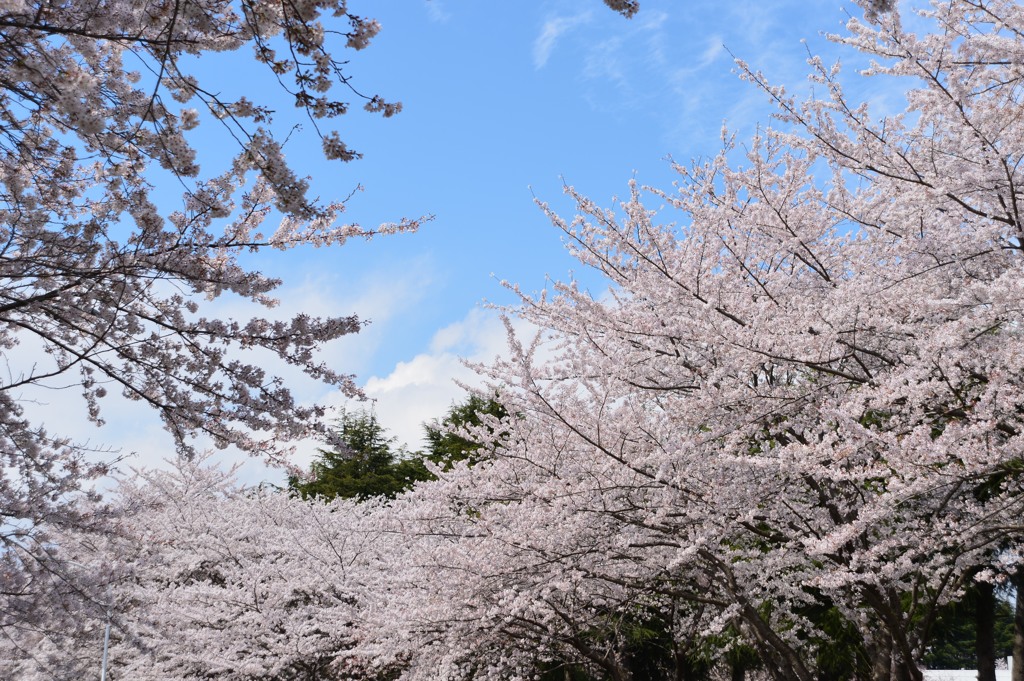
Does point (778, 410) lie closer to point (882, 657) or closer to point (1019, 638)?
point (882, 657)

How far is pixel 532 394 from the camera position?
694cm

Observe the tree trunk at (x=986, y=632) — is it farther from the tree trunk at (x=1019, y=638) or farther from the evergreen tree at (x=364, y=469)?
the evergreen tree at (x=364, y=469)

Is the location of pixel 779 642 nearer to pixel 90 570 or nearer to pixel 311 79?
pixel 311 79

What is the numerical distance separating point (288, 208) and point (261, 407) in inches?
91.4

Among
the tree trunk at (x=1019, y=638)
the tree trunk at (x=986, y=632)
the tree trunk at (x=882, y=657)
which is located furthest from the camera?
the tree trunk at (x=986, y=632)

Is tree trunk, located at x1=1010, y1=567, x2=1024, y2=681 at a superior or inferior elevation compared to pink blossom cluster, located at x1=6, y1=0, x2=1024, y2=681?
inferior

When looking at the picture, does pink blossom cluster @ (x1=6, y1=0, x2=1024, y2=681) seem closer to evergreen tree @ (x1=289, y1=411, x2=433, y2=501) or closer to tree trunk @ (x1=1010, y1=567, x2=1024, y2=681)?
tree trunk @ (x1=1010, y1=567, x2=1024, y2=681)

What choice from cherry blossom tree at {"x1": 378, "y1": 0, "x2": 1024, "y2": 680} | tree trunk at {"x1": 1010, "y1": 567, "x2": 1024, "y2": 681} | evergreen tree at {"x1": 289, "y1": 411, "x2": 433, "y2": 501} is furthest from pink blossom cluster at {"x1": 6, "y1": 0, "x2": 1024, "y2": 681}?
evergreen tree at {"x1": 289, "y1": 411, "x2": 433, "y2": 501}

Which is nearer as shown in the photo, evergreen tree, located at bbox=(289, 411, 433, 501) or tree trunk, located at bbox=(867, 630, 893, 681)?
tree trunk, located at bbox=(867, 630, 893, 681)

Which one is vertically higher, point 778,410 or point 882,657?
point 778,410

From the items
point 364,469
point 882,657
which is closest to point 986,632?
point 882,657

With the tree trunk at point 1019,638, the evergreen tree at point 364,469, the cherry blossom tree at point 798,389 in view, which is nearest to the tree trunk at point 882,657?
the cherry blossom tree at point 798,389

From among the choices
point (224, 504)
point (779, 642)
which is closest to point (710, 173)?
point (779, 642)

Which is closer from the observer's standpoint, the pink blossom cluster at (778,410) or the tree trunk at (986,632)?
the pink blossom cluster at (778,410)
